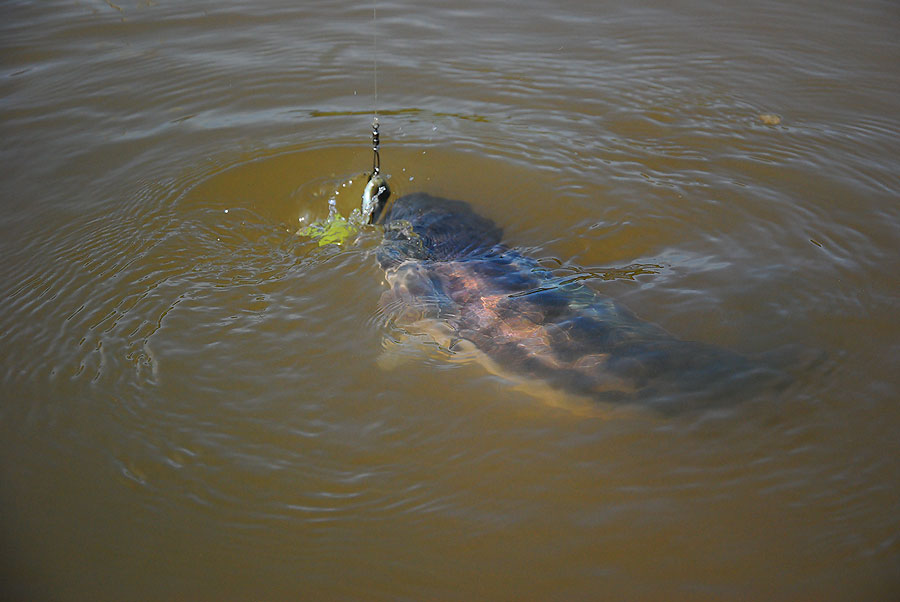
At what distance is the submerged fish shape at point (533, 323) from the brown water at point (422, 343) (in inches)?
6.0

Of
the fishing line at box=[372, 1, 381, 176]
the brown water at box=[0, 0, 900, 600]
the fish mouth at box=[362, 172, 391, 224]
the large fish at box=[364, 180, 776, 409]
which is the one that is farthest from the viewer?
the fishing line at box=[372, 1, 381, 176]

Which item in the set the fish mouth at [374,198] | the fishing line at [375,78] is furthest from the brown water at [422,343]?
the fish mouth at [374,198]

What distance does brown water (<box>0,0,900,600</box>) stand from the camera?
2.58m

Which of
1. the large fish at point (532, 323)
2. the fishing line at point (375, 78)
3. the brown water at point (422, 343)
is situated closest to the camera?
the brown water at point (422, 343)

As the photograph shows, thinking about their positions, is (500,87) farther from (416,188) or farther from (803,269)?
(803,269)

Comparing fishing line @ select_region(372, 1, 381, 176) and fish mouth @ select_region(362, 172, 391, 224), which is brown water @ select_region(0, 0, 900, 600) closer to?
fishing line @ select_region(372, 1, 381, 176)

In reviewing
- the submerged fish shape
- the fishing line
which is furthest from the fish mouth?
the submerged fish shape

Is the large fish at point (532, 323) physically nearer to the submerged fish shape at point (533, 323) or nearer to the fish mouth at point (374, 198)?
the submerged fish shape at point (533, 323)

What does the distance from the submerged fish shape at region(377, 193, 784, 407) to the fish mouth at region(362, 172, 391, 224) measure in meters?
0.22

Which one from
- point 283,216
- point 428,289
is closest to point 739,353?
point 428,289

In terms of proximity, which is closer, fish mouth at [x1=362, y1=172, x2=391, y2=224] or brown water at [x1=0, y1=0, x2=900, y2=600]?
brown water at [x1=0, y1=0, x2=900, y2=600]

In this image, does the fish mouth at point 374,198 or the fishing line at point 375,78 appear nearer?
the fish mouth at point 374,198

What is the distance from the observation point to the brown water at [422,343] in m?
2.58

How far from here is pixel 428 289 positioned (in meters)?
3.72
